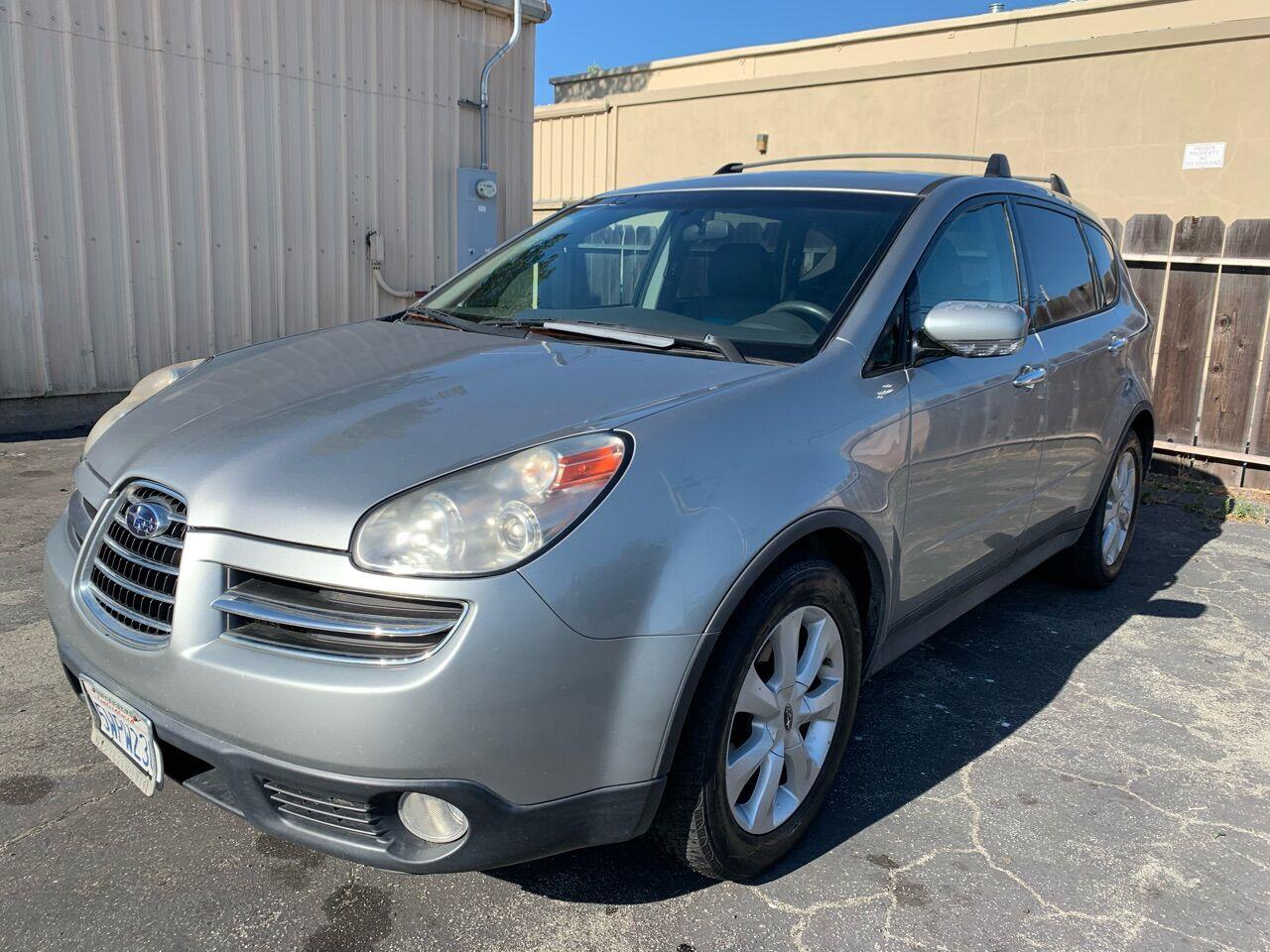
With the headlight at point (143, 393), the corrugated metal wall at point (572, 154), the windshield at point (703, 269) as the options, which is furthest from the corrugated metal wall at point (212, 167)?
the corrugated metal wall at point (572, 154)

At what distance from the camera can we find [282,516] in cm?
196

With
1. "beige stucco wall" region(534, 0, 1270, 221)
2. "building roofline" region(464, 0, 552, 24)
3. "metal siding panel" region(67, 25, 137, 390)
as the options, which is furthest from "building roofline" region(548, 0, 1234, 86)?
"metal siding panel" region(67, 25, 137, 390)

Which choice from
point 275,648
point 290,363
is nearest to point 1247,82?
point 290,363

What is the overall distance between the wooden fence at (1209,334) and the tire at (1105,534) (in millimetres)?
2611

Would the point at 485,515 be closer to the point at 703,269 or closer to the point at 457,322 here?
the point at 457,322

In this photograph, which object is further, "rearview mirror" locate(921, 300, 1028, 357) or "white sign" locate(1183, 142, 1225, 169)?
"white sign" locate(1183, 142, 1225, 169)

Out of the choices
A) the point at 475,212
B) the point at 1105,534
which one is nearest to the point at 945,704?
the point at 1105,534

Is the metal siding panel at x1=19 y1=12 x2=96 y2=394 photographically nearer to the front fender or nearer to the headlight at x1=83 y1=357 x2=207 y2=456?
the headlight at x1=83 y1=357 x2=207 y2=456

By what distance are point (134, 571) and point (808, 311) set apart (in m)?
1.87

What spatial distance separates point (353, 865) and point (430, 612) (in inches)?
39.2

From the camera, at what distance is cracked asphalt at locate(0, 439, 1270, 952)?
89.7 inches

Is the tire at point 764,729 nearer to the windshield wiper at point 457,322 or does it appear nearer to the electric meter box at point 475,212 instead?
the windshield wiper at point 457,322

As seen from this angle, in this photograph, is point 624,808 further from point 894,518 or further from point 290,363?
point 290,363

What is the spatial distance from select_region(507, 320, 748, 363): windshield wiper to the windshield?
1.6 inches
